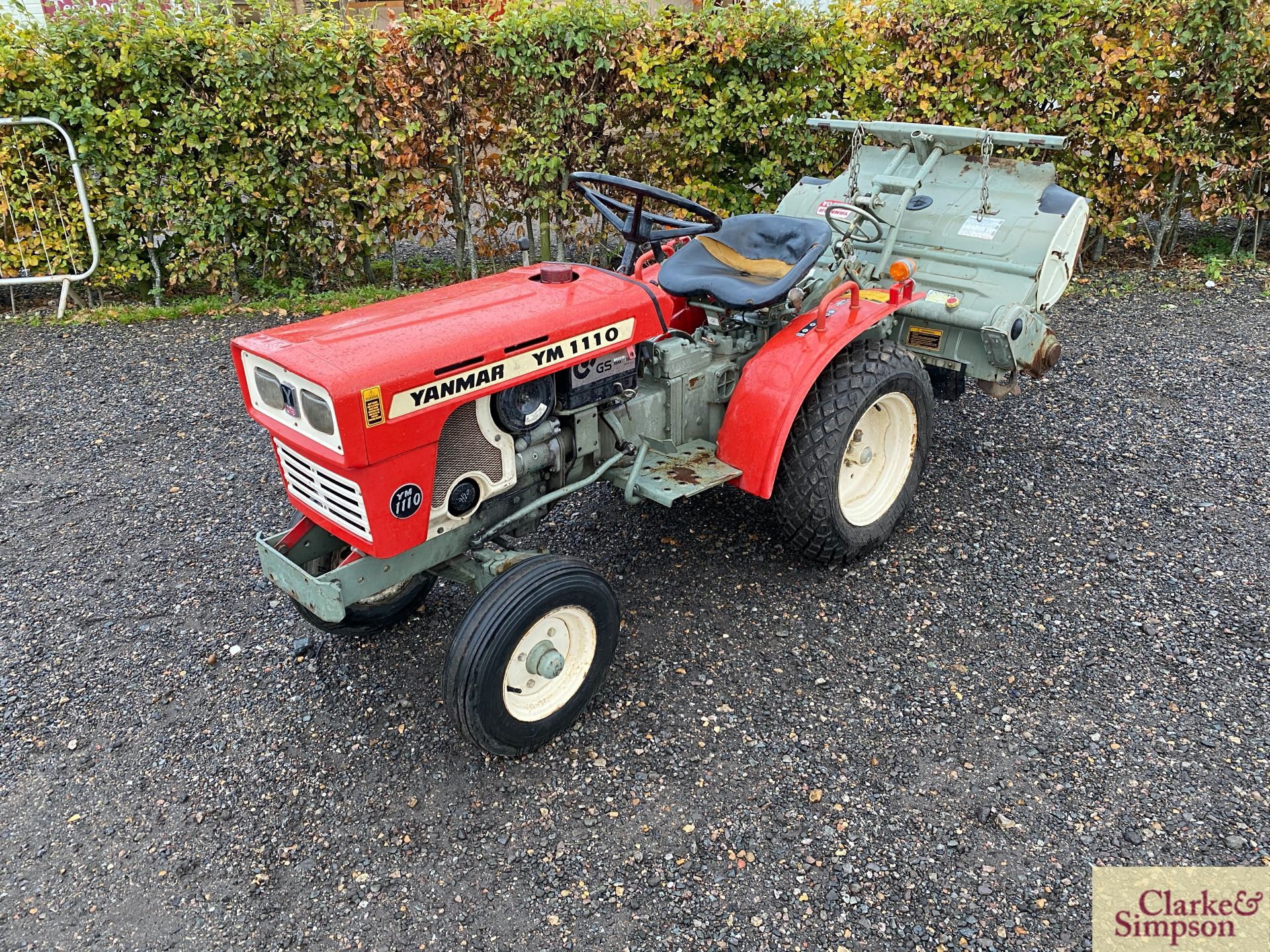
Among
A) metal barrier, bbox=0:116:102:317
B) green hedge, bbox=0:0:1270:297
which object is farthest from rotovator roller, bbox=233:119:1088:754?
metal barrier, bbox=0:116:102:317

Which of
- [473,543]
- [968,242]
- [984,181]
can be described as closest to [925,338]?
[968,242]

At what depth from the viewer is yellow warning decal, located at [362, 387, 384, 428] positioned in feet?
7.41

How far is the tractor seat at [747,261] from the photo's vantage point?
118 inches

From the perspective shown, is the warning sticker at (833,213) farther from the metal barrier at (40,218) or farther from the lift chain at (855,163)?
the metal barrier at (40,218)

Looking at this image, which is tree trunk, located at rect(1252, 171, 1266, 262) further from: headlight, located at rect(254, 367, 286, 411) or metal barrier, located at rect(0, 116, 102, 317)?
metal barrier, located at rect(0, 116, 102, 317)

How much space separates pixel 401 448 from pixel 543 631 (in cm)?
67

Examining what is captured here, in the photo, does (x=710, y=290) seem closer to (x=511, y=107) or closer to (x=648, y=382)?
(x=648, y=382)

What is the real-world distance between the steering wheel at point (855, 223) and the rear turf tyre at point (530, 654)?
1.71 m

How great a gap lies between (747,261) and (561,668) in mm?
1656

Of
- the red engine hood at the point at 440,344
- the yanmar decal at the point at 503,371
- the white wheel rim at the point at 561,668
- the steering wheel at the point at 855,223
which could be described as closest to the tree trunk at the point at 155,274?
the red engine hood at the point at 440,344

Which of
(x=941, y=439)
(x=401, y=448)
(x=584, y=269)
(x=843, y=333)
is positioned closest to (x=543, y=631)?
(x=401, y=448)

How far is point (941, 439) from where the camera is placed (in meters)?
4.38

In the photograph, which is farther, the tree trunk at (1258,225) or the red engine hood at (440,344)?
the tree trunk at (1258,225)

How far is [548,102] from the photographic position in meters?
5.96
